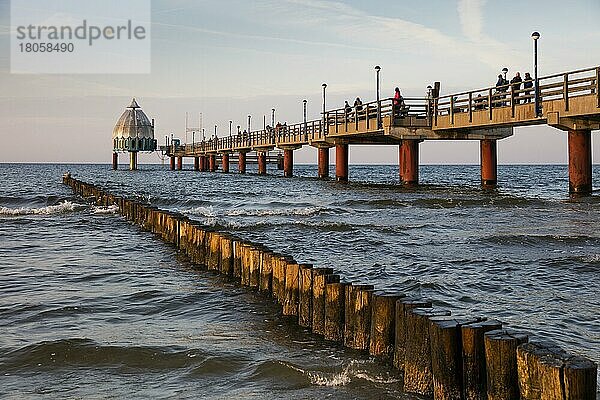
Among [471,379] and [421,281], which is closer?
[471,379]

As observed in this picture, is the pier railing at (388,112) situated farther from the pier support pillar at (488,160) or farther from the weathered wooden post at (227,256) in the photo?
the weathered wooden post at (227,256)

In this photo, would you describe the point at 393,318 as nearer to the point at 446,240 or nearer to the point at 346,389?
the point at 346,389

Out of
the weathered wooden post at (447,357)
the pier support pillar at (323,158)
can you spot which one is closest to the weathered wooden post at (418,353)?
the weathered wooden post at (447,357)

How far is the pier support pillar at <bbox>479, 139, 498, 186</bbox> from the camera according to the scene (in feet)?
122

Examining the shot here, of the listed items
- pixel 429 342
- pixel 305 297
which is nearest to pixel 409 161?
pixel 305 297

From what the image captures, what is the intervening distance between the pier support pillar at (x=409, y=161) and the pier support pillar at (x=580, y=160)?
435 inches

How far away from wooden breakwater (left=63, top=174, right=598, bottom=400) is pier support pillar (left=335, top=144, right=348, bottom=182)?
3866cm

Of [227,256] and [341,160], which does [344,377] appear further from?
[341,160]

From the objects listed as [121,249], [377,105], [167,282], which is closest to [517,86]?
[377,105]

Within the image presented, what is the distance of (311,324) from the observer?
26.5ft

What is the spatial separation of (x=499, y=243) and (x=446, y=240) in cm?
131

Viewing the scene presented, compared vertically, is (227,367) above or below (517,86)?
below

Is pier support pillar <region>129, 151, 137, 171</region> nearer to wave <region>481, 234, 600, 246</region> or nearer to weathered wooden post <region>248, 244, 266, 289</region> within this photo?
wave <region>481, 234, 600, 246</region>

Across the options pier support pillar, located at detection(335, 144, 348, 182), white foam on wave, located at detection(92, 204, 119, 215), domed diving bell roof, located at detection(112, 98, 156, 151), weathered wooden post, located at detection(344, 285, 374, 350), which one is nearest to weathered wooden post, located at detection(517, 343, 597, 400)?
weathered wooden post, located at detection(344, 285, 374, 350)
